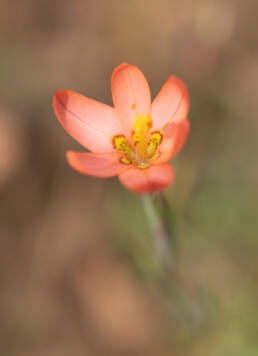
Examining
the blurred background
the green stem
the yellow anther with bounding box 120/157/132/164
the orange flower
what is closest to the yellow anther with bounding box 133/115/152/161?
the orange flower

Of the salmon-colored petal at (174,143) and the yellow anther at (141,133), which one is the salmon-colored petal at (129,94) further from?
the salmon-colored petal at (174,143)

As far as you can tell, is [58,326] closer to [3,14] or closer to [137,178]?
[137,178]

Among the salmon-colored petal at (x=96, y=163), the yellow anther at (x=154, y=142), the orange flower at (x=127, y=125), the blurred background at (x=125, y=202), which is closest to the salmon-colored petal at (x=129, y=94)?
→ the orange flower at (x=127, y=125)

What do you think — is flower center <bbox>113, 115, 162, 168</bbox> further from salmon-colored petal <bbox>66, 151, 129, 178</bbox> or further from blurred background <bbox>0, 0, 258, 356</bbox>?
blurred background <bbox>0, 0, 258, 356</bbox>

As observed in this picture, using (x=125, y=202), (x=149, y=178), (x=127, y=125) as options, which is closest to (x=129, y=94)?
(x=127, y=125)

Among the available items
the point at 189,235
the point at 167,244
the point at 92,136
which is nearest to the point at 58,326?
the point at 189,235

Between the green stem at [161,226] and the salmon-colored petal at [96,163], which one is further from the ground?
the salmon-colored petal at [96,163]

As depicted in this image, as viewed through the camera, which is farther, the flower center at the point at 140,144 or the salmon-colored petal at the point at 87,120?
the flower center at the point at 140,144

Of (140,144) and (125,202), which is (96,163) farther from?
(125,202)
